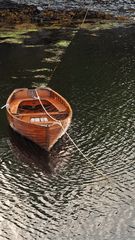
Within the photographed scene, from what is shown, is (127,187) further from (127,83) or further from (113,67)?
(113,67)

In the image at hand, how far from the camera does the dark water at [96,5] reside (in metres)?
63.5

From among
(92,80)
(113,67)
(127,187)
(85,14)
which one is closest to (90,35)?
(85,14)

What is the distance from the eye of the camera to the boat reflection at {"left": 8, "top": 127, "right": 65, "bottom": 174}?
1046 inches

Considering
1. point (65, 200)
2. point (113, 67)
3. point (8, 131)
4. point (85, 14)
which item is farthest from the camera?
point (85, 14)

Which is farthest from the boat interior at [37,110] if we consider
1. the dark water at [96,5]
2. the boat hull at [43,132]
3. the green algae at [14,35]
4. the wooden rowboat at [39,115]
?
the dark water at [96,5]

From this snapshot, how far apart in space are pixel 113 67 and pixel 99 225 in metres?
24.9

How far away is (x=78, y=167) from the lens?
26.2m

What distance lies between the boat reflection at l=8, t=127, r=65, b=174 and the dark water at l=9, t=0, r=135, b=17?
37.1 meters

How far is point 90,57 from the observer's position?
47.2 metres

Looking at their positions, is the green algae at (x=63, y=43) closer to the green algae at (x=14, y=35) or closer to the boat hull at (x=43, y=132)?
the green algae at (x=14, y=35)

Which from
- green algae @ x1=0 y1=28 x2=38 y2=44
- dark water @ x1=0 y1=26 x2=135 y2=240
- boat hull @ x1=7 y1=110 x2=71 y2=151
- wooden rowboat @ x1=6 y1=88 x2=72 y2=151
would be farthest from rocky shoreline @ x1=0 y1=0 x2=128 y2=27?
boat hull @ x1=7 y1=110 x2=71 y2=151

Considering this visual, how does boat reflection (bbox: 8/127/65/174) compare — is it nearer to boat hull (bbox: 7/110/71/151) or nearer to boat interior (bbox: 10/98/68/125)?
boat hull (bbox: 7/110/71/151)

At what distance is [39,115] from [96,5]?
38.0 metres

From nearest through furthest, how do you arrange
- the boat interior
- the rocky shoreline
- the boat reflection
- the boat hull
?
the boat reflection
the boat hull
the boat interior
the rocky shoreline
